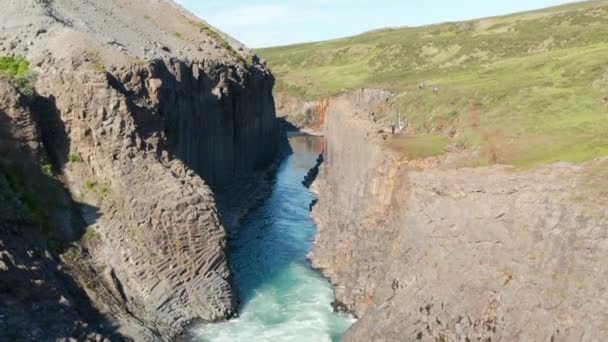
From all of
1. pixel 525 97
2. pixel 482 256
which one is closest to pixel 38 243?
pixel 482 256

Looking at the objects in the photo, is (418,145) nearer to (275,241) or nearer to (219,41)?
(275,241)

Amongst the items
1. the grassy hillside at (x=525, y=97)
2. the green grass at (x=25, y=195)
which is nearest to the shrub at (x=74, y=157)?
the green grass at (x=25, y=195)

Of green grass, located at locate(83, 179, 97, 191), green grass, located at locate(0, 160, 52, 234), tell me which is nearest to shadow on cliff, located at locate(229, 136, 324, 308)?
green grass, located at locate(83, 179, 97, 191)

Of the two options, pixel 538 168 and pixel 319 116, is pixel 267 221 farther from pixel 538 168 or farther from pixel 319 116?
pixel 319 116

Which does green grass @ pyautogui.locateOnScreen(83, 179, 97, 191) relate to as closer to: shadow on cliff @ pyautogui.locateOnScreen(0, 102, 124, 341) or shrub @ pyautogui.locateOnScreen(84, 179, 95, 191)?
shrub @ pyautogui.locateOnScreen(84, 179, 95, 191)

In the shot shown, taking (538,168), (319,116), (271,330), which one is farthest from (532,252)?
(319,116)
